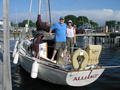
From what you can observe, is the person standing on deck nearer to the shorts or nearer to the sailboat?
the shorts

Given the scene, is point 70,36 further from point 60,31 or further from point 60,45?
point 60,31

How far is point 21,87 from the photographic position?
35.8 feet

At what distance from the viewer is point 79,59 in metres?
9.66

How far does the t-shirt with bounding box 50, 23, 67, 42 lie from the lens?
10547 millimetres

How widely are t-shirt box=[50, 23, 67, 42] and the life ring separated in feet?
4.56

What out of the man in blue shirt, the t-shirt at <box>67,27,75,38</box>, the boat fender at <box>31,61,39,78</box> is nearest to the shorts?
the man in blue shirt

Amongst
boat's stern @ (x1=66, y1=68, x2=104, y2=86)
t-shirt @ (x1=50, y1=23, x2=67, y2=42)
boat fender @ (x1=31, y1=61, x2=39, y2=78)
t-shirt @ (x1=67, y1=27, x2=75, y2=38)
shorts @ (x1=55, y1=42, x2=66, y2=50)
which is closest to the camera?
boat's stern @ (x1=66, y1=68, x2=104, y2=86)

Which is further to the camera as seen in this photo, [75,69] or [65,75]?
[75,69]

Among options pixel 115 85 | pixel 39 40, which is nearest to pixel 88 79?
pixel 115 85

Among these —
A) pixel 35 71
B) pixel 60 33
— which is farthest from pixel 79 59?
pixel 35 71

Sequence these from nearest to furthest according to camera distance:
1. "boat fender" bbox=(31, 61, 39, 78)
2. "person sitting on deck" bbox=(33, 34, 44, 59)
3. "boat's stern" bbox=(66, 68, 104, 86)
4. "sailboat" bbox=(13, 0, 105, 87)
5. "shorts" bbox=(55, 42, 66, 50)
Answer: "boat's stern" bbox=(66, 68, 104, 86) → "sailboat" bbox=(13, 0, 105, 87) → "boat fender" bbox=(31, 61, 39, 78) → "shorts" bbox=(55, 42, 66, 50) → "person sitting on deck" bbox=(33, 34, 44, 59)

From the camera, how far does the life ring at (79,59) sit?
373 inches

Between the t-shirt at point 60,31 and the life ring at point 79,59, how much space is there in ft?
4.56

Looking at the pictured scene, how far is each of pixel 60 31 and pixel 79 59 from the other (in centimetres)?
157
